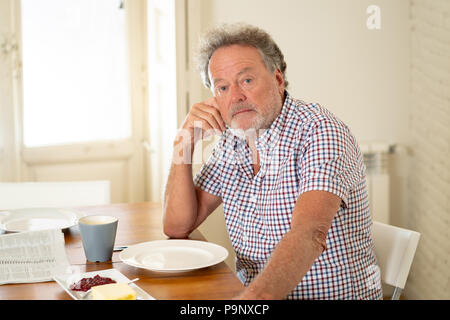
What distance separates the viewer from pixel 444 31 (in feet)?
7.81

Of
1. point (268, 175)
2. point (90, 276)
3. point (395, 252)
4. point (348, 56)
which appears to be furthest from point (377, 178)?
point (90, 276)

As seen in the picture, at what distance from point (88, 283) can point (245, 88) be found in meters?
0.65

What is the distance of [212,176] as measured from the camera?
5.31 ft

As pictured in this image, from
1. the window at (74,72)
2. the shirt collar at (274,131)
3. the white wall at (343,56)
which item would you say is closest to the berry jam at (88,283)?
the shirt collar at (274,131)

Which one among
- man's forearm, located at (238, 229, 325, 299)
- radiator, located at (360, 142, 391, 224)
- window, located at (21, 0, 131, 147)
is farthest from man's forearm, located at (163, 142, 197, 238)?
window, located at (21, 0, 131, 147)

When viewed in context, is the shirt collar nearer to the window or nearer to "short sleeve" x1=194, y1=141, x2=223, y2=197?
"short sleeve" x1=194, y1=141, x2=223, y2=197

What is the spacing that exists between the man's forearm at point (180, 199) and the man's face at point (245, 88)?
0.64ft

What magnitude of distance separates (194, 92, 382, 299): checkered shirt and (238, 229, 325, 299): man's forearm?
0.46ft

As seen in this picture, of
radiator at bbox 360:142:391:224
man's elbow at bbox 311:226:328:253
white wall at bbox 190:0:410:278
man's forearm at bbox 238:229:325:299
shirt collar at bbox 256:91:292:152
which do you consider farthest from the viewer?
radiator at bbox 360:142:391:224

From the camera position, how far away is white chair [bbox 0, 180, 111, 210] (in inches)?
79.7

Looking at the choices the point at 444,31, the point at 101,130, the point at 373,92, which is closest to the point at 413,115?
the point at 373,92

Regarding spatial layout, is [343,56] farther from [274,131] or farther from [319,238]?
[319,238]

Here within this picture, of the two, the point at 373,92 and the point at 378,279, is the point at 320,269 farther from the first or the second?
the point at 373,92
